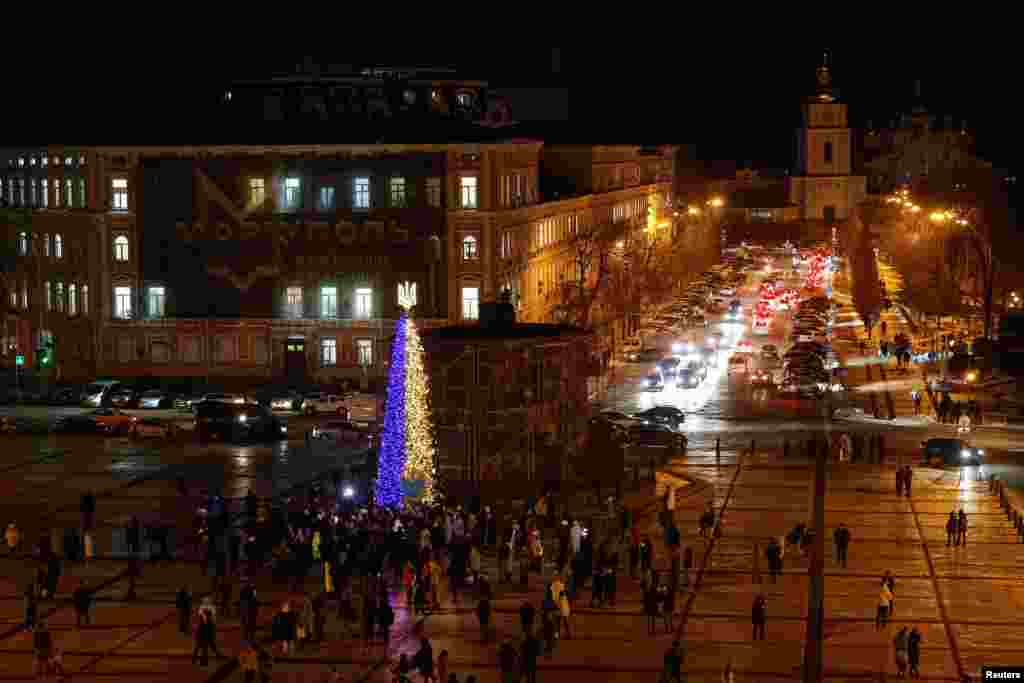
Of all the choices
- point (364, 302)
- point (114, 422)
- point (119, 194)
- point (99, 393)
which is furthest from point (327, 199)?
point (114, 422)

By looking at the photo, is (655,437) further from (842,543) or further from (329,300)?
(329,300)

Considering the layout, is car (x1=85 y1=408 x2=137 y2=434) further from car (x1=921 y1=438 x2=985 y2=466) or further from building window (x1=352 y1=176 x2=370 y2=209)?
car (x1=921 y1=438 x2=985 y2=466)

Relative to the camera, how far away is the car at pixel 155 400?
8356 cm

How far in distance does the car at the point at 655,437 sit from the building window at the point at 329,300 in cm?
2743

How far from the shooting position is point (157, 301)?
94500 millimetres

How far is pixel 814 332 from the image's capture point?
4464 inches

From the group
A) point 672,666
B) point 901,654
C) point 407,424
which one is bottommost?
point 901,654

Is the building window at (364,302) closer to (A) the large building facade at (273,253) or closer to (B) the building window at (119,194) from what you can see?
(A) the large building facade at (273,253)

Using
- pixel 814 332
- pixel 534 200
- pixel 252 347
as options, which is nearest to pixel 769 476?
pixel 252 347

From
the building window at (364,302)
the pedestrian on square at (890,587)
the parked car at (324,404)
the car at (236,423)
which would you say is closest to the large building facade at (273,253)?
the building window at (364,302)

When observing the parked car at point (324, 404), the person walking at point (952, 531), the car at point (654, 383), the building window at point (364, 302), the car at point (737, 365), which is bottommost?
the person walking at point (952, 531)

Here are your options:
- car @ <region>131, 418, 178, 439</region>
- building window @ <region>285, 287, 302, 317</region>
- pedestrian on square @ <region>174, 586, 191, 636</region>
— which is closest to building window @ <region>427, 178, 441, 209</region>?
building window @ <region>285, 287, 302, 317</region>

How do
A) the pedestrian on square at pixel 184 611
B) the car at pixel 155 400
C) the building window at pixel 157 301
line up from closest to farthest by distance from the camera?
the pedestrian on square at pixel 184 611 → the car at pixel 155 400 → the building window at pixel 157 301

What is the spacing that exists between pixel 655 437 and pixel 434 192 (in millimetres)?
27912
